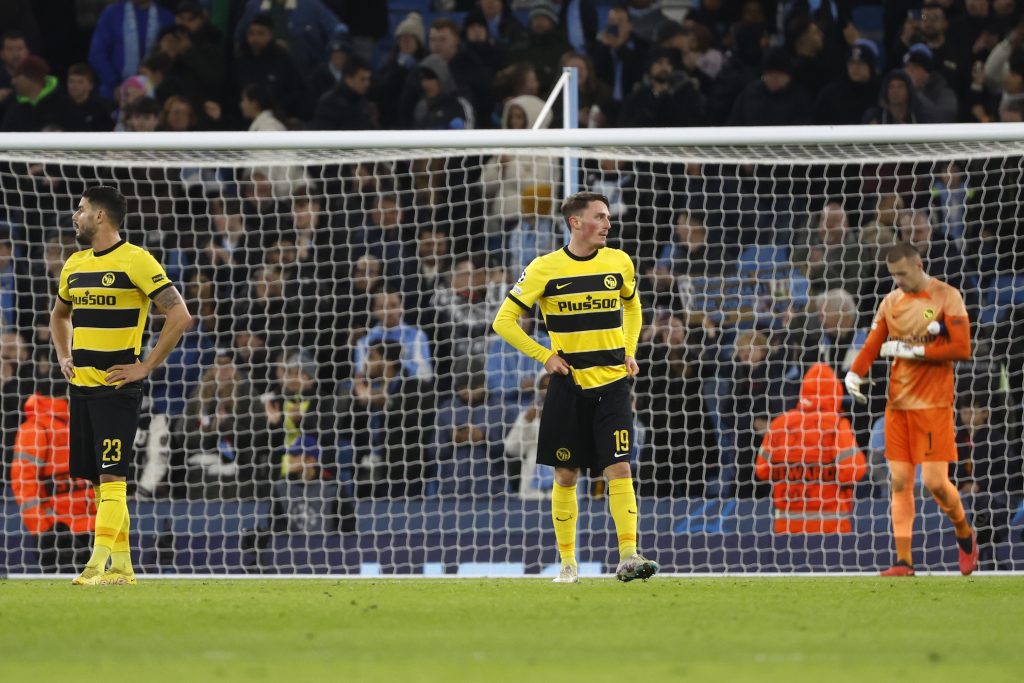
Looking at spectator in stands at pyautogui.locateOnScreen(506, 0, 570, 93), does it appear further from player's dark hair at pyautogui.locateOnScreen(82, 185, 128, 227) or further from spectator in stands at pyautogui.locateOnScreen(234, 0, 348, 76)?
player's dark hair at pyautogui.locateOnScreen(82, 185, 128, 227)

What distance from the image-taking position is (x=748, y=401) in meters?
11.0

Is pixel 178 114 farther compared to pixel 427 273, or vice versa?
pixel 178 114

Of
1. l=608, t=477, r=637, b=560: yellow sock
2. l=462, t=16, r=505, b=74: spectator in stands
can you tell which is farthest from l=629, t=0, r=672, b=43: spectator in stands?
l=608, t=477, r=637, b=560: yellow sock

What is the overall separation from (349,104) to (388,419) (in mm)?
3464

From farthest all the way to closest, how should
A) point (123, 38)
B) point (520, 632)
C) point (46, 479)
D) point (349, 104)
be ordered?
point (123, 38) < point (349, 104) < point (46, 479) < point (520, 632)

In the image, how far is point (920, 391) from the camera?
9156mm

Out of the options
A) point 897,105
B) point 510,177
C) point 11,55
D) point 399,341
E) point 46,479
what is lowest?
point 46,479

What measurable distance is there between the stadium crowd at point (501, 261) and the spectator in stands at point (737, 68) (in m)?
0.04

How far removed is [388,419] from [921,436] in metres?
3.82

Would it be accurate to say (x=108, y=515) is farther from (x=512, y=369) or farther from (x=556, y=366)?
(x=512, y=369)

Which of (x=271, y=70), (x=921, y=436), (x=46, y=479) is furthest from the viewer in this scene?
(x=271, y=70)

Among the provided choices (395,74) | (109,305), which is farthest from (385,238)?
(109,305)

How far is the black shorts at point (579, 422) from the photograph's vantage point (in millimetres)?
8039

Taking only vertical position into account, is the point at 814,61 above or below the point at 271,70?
below
